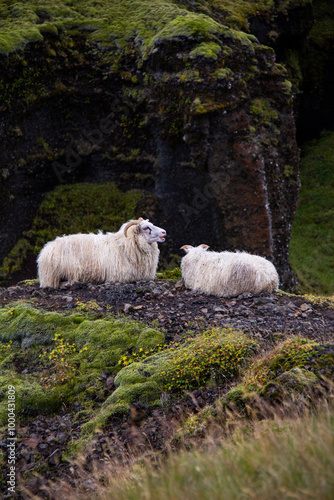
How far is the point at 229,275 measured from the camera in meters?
11.1

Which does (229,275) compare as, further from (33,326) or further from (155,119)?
(155,119)

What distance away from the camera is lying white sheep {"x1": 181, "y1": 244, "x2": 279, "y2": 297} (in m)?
11.1

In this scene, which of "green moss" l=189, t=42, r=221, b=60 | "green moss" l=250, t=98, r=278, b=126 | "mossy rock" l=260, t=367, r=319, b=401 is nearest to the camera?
"mossy rock" l=260, t=367, r=319, b=401

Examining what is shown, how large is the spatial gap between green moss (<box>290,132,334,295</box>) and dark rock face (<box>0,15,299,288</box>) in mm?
4534

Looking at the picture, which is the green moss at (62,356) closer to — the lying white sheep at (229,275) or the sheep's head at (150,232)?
the lying white sheep at (229,275)

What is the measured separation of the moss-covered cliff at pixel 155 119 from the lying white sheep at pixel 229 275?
8551mm

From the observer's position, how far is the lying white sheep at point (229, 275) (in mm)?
11070

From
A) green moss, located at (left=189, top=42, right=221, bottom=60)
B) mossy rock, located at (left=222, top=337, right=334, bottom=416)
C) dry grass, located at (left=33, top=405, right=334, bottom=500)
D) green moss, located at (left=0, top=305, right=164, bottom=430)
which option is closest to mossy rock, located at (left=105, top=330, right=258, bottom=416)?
green moss, located at (left=0, top=305, right=164, bottom=430)

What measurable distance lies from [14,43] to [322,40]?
83.6 ft

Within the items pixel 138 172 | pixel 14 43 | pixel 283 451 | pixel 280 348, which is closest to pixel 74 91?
pixel 14 43

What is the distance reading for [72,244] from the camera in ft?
40.9

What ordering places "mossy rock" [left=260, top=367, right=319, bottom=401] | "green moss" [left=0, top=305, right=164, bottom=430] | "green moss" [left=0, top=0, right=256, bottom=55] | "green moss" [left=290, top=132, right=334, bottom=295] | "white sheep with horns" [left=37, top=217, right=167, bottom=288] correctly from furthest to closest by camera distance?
"green moss" [left=290, top=132, right=334, bottom=295], "green moss" [left=0, top=0, right=256, bottom=55], "white sheep with horns" [left=37, top=217, right=167, bottom=288], "green moss" [left=0, top=305, right=164, bottom=430], "mossy rock" [left=260, top=367, right=319, bottom=401]

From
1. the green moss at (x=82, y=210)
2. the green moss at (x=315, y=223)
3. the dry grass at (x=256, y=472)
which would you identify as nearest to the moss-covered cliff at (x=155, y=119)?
the green moss at (x=82, y=210)

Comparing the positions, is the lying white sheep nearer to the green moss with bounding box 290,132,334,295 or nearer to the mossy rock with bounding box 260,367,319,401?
the mossy rock with bounding box 260,367,319,401
